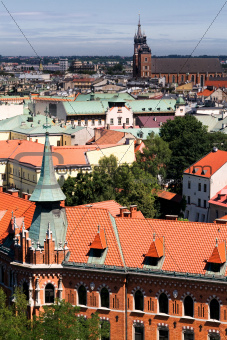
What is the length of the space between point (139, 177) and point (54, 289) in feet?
118

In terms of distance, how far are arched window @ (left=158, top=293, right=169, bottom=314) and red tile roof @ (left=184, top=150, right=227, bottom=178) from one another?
3862 cm

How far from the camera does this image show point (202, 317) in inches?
1902

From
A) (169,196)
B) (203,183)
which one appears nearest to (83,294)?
(203,183)

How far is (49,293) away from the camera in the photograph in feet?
166

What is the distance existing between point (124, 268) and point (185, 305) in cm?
393

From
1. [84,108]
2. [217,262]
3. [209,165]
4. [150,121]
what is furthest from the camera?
[84,108]

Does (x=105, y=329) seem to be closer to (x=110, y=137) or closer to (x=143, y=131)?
(x=110, y=137)

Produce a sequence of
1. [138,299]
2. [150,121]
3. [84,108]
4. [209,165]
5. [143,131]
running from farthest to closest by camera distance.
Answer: [84,108], [150,121], [143,131], [209,165], [138,299]

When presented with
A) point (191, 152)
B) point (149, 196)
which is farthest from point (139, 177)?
point (191, 152)

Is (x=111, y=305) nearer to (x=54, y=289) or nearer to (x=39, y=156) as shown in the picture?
(x=54, y=289)

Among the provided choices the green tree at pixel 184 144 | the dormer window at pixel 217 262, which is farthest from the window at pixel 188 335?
the green tree at pixel 184 144

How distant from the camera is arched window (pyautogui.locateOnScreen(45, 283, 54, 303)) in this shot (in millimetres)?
50500

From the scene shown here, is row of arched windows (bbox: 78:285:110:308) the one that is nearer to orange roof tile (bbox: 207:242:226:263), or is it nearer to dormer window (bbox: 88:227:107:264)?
dormer window (bbox: 88:227:107:264)

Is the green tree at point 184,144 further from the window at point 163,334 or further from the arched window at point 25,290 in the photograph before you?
the window at point 163,334
